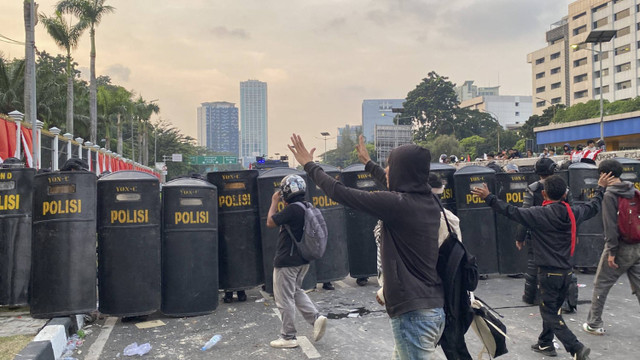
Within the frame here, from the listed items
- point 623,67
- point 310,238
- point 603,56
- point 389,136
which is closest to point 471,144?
point 389,136

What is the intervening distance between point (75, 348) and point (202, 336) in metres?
1.34

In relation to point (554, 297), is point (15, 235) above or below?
above

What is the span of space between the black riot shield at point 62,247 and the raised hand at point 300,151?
12.9ft

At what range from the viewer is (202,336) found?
5.74 metres

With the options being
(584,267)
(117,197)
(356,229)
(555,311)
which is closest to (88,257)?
(117,197)

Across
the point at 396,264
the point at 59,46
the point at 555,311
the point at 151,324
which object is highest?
the point at 59,46

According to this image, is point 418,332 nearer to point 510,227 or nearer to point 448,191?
point 448,191

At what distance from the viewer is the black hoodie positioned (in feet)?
9.09

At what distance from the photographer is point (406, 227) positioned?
280cm

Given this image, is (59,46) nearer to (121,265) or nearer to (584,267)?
(121,265)

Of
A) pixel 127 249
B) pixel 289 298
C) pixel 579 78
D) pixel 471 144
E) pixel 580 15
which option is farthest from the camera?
pixel 579 78

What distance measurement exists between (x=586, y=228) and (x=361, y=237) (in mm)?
3941

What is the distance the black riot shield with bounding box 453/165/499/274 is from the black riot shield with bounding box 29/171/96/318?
5712 mm

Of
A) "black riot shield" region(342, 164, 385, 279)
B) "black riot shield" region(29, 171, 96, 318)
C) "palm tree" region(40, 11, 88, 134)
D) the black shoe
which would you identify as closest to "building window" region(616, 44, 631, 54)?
"palm tree" region(40, 11, 88, 134)
